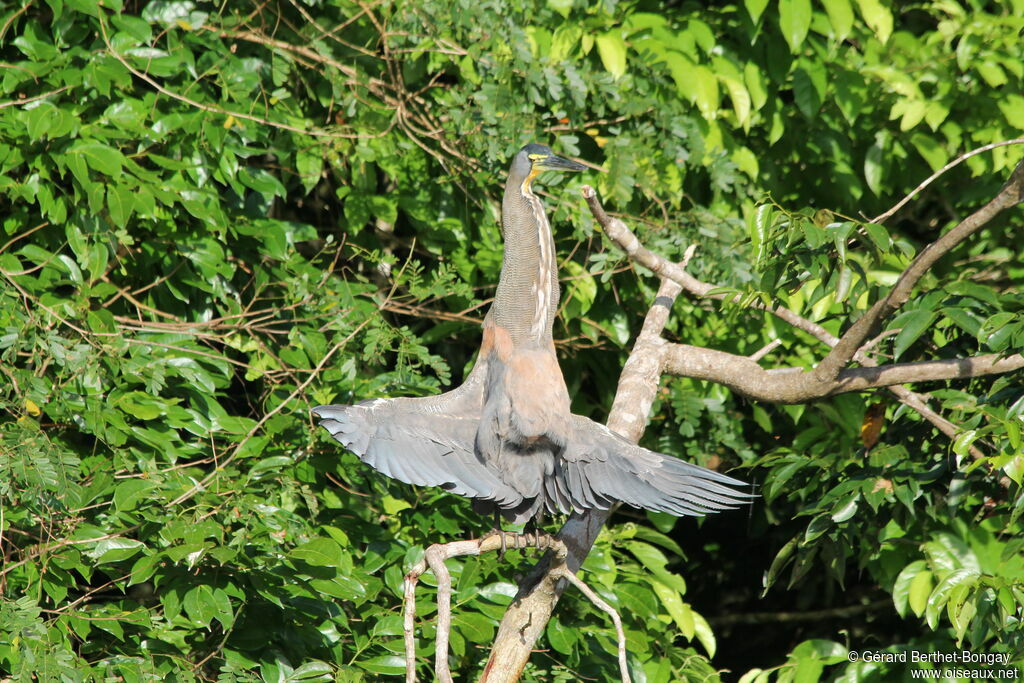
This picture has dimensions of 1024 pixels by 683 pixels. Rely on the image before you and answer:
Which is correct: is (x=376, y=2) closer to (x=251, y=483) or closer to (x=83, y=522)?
(x=251, y=483)

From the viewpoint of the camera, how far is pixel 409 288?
3.20 metres

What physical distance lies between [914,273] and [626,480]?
2.62 ft

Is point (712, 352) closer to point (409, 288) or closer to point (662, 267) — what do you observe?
point (662, 267)

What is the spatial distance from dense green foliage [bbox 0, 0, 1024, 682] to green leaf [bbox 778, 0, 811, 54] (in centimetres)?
2

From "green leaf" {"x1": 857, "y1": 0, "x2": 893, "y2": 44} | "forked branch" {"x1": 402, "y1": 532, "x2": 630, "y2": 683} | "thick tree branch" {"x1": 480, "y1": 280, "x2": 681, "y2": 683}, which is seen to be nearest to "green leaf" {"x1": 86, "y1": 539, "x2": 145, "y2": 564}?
"forked branch" {"x1": 402, "y1": 532, "x2": 630, "y2": 683}

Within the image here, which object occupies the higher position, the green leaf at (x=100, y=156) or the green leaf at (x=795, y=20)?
the green leaf at (x=795, y=20)

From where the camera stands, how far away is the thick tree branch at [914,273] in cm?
219

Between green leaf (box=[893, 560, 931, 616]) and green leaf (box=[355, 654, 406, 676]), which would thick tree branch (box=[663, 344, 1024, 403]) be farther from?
green leaf (box=[355, 654, 406, 676])

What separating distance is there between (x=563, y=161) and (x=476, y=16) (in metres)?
0.66

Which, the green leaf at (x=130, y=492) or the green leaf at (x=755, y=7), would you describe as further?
the green leaf at (x=755, y=7)

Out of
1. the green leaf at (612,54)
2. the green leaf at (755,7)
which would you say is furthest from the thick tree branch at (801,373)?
the green leaf at (755,7)

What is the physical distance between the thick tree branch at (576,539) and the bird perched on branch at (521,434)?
4.8 inches

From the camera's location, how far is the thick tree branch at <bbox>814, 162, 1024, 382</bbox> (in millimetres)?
2189

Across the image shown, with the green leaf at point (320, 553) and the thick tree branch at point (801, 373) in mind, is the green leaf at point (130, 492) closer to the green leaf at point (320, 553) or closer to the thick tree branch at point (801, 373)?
the green leaf at point (320, 553)
